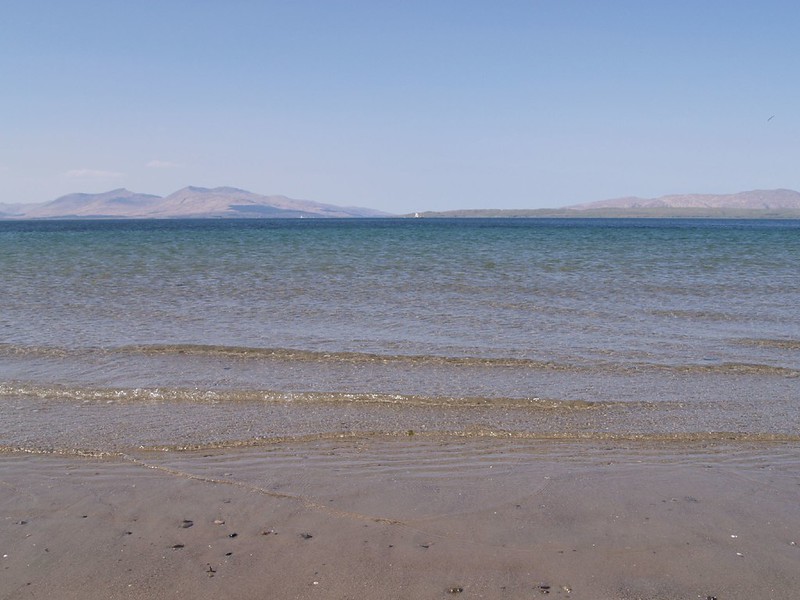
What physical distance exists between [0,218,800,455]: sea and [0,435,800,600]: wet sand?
81cm

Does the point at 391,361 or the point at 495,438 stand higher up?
the point at 391,361

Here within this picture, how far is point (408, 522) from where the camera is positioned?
650 centimetres

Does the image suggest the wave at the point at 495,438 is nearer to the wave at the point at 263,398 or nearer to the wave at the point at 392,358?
the wave at the point at 263,398

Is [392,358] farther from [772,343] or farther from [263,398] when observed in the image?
[772,343]

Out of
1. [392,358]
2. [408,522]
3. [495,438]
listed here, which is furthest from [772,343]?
[408,522]

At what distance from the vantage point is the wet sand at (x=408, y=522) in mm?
5477

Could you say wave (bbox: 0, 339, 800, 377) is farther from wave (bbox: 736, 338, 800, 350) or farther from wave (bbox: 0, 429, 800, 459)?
wave (bbox: 0, 429, 800, 459)

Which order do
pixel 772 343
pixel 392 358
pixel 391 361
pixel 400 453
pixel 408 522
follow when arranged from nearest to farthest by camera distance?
pixel 408 522, pixel 400 453, pixel 391 361, pixel 392 358, pixel 772 343

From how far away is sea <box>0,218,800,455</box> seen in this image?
940 cm

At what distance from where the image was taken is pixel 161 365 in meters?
12.8

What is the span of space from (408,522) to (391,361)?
21.6 ft

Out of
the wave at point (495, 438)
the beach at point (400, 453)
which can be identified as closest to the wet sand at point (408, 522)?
the beach at point (400, 453)

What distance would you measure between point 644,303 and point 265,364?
11966 millimetres

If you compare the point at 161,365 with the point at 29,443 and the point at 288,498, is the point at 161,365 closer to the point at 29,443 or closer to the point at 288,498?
the point at 29,443
